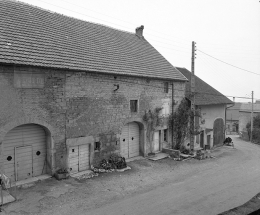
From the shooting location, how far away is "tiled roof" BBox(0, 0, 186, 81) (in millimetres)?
11672

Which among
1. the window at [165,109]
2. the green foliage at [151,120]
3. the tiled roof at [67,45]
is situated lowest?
the green foliage at [151,120]

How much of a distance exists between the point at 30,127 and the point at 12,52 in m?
3.68

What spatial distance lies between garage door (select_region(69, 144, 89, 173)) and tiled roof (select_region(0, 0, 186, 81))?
4.54m

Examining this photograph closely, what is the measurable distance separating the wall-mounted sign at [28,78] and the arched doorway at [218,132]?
760 inches

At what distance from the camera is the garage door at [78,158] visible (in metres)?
13.2

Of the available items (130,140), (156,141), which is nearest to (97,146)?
(130,140)

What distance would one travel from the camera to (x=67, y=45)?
46.2 ft

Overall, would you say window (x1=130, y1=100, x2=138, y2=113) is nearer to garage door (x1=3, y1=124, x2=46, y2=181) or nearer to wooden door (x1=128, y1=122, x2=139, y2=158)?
wooden door (x1=128, y1=122, x2=139, y2=158)

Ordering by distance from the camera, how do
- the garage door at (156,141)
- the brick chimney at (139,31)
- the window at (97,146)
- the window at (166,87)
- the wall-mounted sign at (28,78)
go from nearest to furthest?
the wall-mounted sign at (28,78), the window at (97,146), the garage door at (156,141), the window at (166,87), the brick chimney at (139,31)

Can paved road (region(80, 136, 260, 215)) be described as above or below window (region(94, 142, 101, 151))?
below

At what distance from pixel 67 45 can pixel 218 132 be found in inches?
749

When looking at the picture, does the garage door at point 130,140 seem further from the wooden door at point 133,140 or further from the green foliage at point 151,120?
the green foliage at point 151,120

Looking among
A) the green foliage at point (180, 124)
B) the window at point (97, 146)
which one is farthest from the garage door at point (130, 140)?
the green foliage at point (180, 124)

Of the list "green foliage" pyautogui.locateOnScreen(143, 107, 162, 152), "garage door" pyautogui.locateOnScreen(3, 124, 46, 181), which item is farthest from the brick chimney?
"garage door" pyautogui.locateOnScreen(3, 124, 46, 181)
